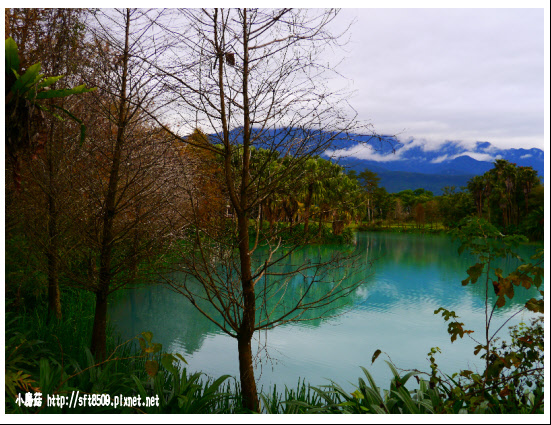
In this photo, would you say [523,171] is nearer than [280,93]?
No

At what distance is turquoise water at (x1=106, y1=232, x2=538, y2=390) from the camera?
475cm

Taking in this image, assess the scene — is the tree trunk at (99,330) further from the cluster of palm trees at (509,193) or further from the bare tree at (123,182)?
the cluster of palm trees at (509,193)

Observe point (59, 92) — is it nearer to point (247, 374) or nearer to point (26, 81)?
point (26, 81)

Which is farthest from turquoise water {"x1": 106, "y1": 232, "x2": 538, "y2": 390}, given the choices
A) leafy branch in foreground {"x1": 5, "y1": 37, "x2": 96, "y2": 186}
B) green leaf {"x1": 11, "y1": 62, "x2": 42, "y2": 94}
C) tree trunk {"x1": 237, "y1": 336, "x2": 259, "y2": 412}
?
green leaf {"x1": 11, "y1": 62, "x2": 42, "y2": 94}

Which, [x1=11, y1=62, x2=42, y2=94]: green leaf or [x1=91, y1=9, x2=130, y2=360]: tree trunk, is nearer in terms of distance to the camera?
[x1=11, y1=62, x2=42, y2=94]: green leaf

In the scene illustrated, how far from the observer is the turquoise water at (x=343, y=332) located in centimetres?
475

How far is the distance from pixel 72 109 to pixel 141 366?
114 inches

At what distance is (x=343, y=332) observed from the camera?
250 inches

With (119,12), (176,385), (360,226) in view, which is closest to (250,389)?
(176,385)

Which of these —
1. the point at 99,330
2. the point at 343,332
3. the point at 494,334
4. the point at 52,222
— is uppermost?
the point at 52,222

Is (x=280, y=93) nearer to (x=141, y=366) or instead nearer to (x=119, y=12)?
(x=119, y=12)

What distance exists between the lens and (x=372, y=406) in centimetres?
244

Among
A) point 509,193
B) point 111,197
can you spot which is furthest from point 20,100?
point 509,193

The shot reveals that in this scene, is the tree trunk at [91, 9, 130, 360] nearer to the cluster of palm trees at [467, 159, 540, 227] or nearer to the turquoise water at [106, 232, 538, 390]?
the turquoise water at [106, 232, 538, 390]
